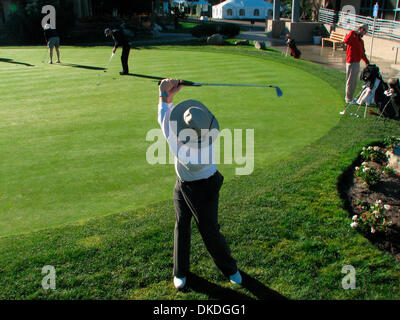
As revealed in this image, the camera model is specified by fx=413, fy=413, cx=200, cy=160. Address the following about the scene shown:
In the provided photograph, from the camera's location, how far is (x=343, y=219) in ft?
15.9

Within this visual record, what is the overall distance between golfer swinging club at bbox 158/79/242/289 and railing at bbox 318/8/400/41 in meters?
18.4

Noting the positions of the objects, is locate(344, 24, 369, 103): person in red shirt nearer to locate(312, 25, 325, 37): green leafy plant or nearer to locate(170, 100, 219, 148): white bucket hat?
locate(170, 100, 219, 148): white bucket hat

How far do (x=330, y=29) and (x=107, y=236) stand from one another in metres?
24.2

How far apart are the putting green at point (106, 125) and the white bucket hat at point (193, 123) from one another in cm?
193

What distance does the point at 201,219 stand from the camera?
11.8 feet

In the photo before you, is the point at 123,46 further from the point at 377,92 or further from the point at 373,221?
the point at 373,221

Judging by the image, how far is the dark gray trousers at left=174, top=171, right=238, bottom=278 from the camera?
3.54 meters

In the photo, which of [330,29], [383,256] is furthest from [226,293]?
[330,29]

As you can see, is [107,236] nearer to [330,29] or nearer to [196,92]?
[196,92]

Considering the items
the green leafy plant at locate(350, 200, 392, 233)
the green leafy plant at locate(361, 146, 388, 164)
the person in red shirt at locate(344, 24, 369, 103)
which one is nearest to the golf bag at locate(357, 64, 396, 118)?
the person in red shirt at locate(344, 24, 369, 103)

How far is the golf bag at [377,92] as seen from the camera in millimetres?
8789

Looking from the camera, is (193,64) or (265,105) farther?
(193,64)

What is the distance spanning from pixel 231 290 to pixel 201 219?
2.41ft

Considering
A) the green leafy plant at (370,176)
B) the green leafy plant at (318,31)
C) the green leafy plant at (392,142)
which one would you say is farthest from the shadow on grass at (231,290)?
the green leafy plant at (318,31)
